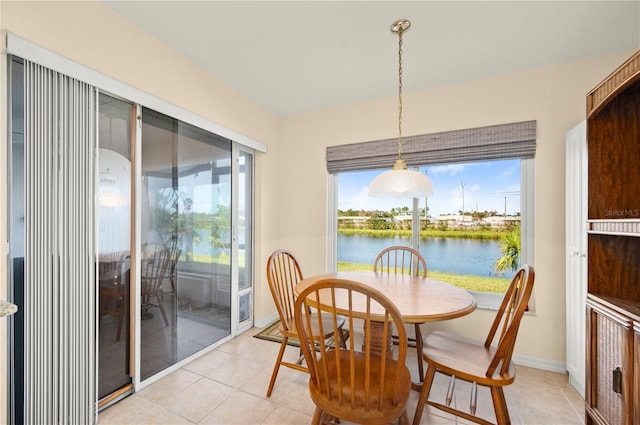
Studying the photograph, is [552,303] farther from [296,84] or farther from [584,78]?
[296,84]

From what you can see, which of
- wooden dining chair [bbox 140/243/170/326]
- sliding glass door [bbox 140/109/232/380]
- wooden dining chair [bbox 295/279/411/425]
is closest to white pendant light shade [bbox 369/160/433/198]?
wooden dining chair [bbox 295/279/411/425]

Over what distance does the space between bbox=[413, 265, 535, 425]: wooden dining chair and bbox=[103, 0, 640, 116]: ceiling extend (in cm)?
165

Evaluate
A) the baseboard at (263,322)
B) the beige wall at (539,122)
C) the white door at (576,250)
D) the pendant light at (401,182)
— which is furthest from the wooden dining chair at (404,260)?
the baseboard at (263,322)

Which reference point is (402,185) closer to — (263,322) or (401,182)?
(401,182)

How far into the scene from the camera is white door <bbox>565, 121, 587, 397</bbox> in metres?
1.93

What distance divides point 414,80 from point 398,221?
1426 mm

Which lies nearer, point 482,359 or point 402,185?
point 482,359

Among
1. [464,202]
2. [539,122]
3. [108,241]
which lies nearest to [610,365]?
[464,202]

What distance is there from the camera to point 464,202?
2758mm

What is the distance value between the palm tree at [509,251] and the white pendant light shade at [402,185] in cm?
126

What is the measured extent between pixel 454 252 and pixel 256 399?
2220mm

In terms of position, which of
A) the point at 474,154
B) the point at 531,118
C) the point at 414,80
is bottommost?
the point at 474,154

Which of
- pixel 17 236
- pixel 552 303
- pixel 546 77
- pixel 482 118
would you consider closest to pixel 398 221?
pixel 482 118

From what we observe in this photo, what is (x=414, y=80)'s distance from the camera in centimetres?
260
